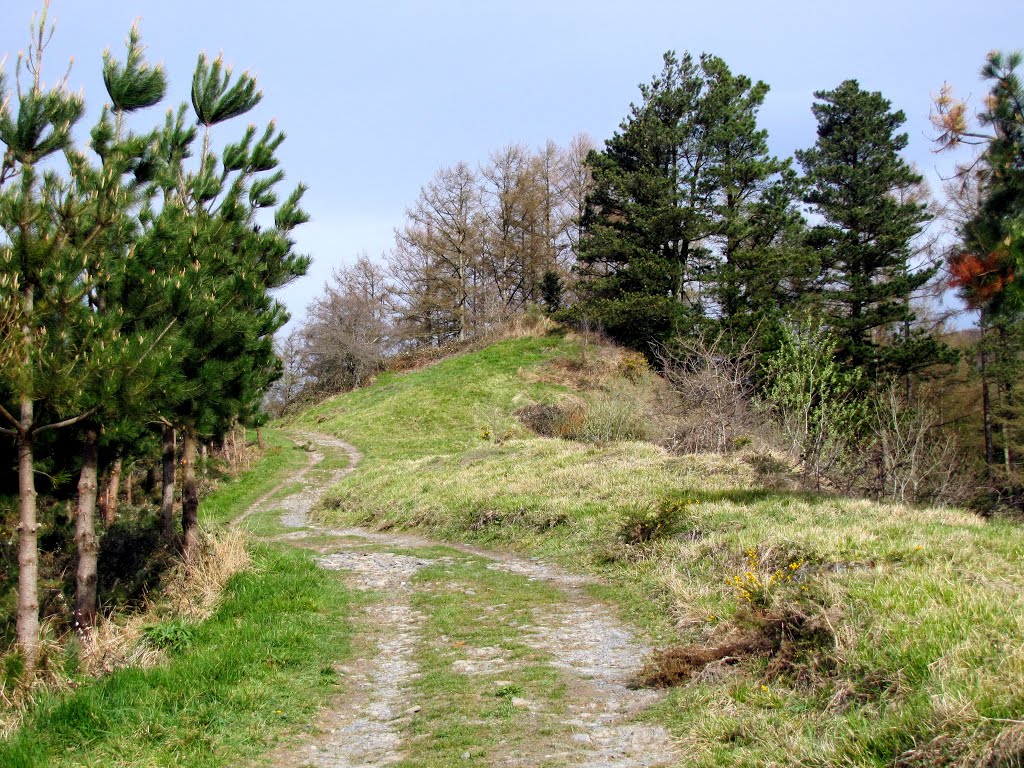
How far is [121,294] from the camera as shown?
21.8 ft

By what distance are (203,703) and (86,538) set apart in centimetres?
331

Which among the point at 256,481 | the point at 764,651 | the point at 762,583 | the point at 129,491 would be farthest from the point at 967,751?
the point at 256,481

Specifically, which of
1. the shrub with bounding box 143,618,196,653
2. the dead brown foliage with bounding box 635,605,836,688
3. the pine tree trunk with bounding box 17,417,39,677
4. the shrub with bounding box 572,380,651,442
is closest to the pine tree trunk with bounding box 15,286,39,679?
the pine tree trunk with bounding box 17,417,39,677

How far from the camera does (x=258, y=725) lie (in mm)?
4445

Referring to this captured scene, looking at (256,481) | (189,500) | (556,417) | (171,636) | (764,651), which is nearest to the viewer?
(764,651)

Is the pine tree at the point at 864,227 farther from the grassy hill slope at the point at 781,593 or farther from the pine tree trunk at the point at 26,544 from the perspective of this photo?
the pine tree trunk at the point at 26,544

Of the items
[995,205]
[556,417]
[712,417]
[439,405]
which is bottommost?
[712,417]

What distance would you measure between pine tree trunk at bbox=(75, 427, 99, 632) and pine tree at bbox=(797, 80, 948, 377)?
26.2 meters

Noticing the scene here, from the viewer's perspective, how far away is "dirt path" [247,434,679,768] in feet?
13.1

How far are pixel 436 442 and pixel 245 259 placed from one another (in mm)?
17303

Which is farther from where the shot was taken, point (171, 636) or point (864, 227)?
point (864, 227)

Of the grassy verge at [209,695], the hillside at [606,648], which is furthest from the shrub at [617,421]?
the grassy verge at [209,695]

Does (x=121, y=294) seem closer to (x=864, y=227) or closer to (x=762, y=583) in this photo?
(x=762, y=583)

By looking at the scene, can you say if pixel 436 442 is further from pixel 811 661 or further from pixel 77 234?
pixel 811 661
